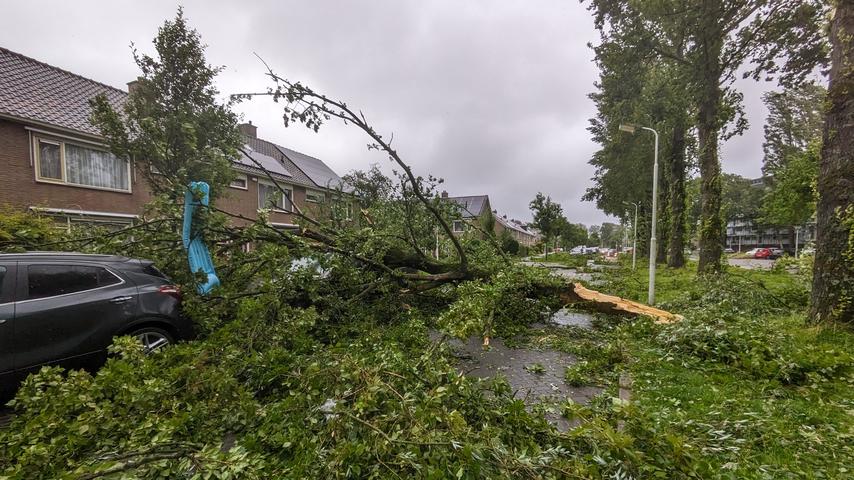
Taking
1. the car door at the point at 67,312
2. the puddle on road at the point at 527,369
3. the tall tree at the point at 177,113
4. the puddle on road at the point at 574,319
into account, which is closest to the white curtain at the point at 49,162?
the tall tree at the point at 177,113

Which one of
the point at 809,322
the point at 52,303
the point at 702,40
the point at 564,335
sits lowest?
the point at 564,335

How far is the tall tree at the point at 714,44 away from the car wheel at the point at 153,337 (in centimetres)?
1329

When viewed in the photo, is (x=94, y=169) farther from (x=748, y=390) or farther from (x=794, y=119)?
(x=794, y=119)

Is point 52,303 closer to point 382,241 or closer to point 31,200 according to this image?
point 382,241

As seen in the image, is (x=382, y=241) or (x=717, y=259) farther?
(x=717, y=259)

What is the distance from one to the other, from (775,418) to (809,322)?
136 inches

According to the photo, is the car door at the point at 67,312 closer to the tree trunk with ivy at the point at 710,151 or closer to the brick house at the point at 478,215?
the brick house at the point at 478,215

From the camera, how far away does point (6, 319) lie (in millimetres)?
3260

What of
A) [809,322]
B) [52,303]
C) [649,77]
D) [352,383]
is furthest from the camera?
[649,77]

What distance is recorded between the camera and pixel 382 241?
625 centimetres

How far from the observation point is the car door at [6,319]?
3.21 m

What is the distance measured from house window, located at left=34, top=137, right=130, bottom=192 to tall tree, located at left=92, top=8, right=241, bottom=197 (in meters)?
2.37

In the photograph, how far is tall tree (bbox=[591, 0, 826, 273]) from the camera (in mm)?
9914

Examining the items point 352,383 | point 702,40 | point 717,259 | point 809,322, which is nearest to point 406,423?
point 352,383
